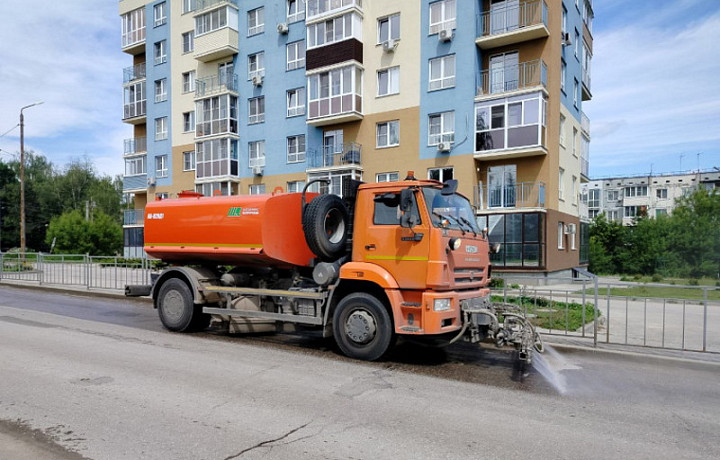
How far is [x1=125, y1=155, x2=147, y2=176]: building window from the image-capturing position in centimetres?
4038

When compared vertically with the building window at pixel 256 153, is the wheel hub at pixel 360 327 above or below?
below

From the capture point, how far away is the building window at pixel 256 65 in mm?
31969

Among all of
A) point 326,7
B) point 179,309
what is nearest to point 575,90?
point 326,7

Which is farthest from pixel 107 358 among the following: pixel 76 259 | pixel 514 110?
pixel 514 110

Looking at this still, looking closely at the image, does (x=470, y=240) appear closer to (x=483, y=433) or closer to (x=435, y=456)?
(x=483, y=433)

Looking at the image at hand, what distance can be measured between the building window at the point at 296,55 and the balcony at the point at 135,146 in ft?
57.2

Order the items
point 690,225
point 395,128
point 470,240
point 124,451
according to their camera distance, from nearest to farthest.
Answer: point 124,451 → point 470,240 → point 395,128 → point 690,225

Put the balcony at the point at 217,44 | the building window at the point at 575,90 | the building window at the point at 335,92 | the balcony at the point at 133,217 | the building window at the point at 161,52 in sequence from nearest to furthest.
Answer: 1. the building window at the point at 335,92
2. the building window at the point at 575,90
3. the balcony at the point at 217,44
4. the building window at the point at 161,52
5. the balcony at the point at 133,217

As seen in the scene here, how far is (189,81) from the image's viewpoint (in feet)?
118

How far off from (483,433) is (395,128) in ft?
76.7

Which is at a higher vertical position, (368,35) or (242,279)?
(368,35)

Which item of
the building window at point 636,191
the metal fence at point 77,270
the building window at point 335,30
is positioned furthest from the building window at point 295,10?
the building window at point 636,191

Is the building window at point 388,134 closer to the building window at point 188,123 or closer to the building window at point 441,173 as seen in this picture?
the building window at point 441,173

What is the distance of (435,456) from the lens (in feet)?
13.2
